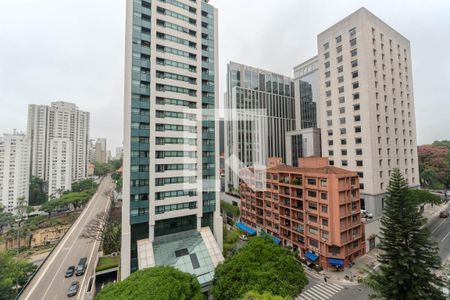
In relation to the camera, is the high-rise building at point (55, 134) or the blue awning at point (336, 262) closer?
the blue awning at point (336, 262)

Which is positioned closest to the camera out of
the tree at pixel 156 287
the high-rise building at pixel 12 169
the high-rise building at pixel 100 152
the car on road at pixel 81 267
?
the tree at pixel 156 287

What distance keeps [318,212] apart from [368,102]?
83.9 ft

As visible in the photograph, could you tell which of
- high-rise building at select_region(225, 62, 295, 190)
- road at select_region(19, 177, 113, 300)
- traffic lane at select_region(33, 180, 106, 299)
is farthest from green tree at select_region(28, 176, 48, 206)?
high-rise building at select_region(225, 62, 295, 190)

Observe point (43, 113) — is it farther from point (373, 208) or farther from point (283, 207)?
point (373, 208)

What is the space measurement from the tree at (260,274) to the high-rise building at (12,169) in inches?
2964

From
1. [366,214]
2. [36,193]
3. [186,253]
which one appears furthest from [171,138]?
[36,193]

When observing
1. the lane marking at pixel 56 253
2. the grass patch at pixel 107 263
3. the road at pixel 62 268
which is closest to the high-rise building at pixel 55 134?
the lane marking at pixel 56 253

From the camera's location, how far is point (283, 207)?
102 feet

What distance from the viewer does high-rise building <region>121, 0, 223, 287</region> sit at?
77.4 ft

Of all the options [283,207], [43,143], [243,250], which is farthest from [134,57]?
[43,143]

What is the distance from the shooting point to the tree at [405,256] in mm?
14844

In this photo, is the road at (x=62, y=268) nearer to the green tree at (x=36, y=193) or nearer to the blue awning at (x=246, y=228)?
the blue awning at (x=246, y=228)

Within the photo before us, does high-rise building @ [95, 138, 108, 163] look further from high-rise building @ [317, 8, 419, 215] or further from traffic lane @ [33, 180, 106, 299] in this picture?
high-rise building @ [317, 8, 419, 215]

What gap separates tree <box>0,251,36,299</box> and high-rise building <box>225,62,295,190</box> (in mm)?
46359
